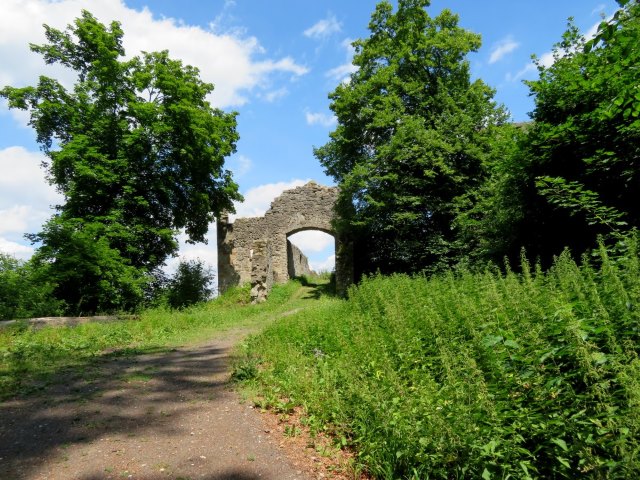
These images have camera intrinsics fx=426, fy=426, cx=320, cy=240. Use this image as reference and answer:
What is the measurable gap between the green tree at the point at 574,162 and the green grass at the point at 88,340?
7.55 m

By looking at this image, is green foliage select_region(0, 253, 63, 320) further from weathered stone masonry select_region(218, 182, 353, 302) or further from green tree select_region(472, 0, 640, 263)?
green tree select_region(472, 0, 640, 263)

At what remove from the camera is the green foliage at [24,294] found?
460 inches

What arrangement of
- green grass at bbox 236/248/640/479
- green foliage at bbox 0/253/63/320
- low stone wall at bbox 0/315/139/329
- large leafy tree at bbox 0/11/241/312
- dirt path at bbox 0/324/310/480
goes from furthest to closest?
large leafy tree at bbox 0/11/241/312
green foliage at bbox 0/253/63/320
low stone wall at bbox 0/315/139/329
dirt path at bbox 0/324/310/480
green grass at bbox 236/248/640/479

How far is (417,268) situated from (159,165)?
11153mm

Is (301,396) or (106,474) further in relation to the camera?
(301,396)

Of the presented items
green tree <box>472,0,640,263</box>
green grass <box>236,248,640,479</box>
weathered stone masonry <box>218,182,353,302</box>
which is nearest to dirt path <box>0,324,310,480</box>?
green grass <box>236,248,640,479</box>

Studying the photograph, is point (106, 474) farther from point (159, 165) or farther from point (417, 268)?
point (159, 165)

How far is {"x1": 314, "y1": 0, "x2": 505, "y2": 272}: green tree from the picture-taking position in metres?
15.1

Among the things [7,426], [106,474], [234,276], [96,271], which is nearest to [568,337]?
[106,474]

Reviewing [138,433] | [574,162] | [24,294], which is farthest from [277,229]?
[138,433]

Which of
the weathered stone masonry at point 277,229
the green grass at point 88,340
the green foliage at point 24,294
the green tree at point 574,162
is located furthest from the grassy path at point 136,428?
the weathered stone masonry at point 277,229

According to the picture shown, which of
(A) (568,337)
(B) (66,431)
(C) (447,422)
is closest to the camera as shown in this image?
(A) (568,337)

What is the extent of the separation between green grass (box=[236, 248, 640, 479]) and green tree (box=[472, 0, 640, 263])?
399 cm

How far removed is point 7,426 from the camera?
4340mm
